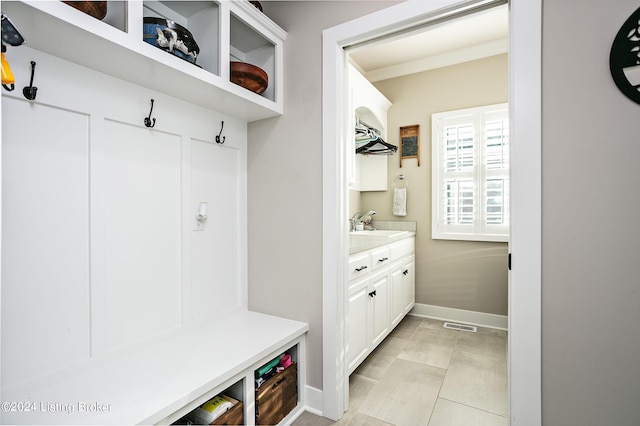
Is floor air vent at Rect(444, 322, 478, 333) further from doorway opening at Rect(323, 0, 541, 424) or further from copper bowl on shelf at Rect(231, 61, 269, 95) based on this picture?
copper bowl on shelf at Rect(231, 61, 269, 95)

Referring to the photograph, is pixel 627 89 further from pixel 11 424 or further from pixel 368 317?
pixel 11 424

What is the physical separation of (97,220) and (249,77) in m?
1.02

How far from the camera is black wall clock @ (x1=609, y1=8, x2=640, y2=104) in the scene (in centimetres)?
116

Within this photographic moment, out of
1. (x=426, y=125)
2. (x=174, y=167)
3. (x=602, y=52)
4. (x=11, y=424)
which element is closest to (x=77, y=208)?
(x=174, y=167)

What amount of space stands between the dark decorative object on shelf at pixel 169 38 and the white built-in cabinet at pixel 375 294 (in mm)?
1450

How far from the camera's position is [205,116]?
1.82 metres

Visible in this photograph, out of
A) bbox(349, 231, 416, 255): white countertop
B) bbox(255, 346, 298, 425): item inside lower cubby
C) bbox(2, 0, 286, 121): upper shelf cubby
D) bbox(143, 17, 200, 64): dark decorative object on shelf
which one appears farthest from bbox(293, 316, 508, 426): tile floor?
bbox(143, 17, 200, 64): dark decorative object on shelf

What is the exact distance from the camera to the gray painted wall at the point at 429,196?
3.19 meters

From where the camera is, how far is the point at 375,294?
8.03 ft

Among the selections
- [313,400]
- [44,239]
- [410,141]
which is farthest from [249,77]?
[410,141]

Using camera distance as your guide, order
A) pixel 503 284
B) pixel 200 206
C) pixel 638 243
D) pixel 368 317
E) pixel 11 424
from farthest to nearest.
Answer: pixel 503 284
pixel 368 317
pixel 200 206
pixel 638 243
pixel 11 424

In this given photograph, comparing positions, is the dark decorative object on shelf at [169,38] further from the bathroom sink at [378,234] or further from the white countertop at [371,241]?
the bathroom sink at [378,234]

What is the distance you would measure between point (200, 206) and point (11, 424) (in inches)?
43.7

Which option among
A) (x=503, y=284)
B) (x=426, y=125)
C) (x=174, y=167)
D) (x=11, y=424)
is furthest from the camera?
(x=426, y=125)
